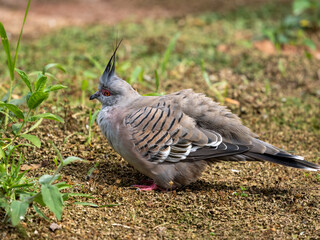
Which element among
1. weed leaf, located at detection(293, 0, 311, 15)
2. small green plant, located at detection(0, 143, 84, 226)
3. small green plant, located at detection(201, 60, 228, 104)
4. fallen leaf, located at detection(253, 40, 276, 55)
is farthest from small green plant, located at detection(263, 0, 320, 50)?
small green plant, located at detection(0, 143, 84, 226)

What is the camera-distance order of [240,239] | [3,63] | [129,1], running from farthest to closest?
[129,1] < [3,63] < [240,239]

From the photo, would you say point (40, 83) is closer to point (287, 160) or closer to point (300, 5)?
point (287, 160)

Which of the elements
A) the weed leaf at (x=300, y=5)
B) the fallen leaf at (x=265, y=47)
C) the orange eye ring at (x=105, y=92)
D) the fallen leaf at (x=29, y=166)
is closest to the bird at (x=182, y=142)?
the orange eye ring at (x=105, y=92)

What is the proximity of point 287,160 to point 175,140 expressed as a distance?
106 centimetres

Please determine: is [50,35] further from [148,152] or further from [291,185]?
[291,185]

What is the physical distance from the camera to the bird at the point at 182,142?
4195 millimetres

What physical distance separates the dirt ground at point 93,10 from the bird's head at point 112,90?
479 centimetres

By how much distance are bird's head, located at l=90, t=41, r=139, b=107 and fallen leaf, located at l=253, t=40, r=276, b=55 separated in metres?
4.10

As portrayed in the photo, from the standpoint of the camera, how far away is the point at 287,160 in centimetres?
419

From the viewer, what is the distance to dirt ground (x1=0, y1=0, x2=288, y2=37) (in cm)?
962

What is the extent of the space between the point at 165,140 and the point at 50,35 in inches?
209

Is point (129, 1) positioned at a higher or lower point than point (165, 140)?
higher

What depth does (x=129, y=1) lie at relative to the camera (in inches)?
449

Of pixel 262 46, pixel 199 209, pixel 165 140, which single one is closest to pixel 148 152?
pixel 165 140
